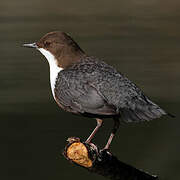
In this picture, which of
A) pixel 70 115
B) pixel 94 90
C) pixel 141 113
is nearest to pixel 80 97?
pixel 94 90

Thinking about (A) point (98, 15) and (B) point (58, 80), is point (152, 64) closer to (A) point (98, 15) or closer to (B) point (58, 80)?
(A) point (98, 15)

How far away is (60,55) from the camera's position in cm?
577

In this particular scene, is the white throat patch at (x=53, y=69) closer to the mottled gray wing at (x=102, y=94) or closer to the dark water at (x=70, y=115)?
the mottled gray wing at (x=102, y=94)

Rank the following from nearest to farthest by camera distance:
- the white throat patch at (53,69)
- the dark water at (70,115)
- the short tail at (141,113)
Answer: the short tail at (141,113)
the white throat patch at (53,69)
the dark water at (70,115)

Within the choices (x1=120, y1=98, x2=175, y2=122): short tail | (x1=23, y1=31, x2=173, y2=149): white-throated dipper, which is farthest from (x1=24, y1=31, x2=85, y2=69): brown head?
(x1=120, y1=98, x2=175, y2=122): short tail

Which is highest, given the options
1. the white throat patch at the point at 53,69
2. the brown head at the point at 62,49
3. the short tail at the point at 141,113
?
the brown head at the point at 62,49

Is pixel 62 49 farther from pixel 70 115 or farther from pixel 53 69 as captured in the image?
pixel 70 115

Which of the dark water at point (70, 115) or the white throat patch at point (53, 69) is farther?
the dark water at point (70, 115)

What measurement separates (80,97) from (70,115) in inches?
266

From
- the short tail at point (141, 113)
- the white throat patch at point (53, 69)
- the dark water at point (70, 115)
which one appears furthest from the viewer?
the dark water at point (70, 115)

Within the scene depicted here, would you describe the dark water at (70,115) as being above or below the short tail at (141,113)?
below

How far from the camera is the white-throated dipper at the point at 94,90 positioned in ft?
16.9

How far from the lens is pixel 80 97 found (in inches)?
211

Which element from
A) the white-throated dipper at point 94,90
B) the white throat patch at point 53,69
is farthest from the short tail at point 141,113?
the white throat patch at point 53,69
